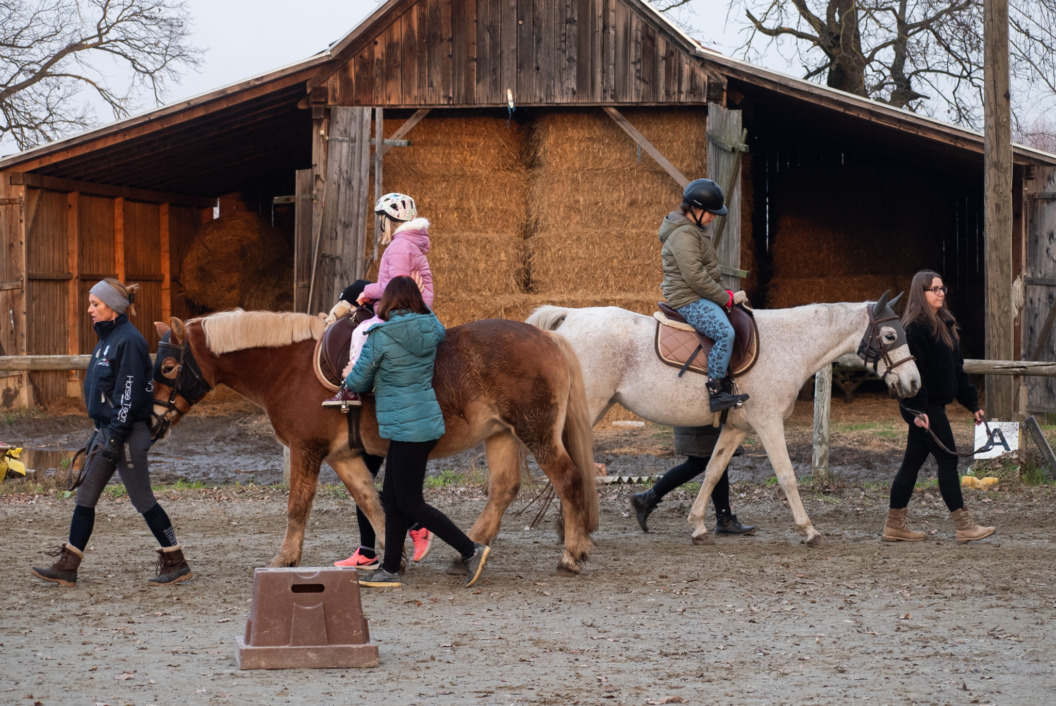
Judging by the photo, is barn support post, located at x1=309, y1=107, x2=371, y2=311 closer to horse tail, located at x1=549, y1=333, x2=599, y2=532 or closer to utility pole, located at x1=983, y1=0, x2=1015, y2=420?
utility pole, located at x1=983, y1=0, x2=1015, y2=420

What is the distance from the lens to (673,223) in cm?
739

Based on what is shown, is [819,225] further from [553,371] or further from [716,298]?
[553,371]

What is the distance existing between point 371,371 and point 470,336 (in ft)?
2.06

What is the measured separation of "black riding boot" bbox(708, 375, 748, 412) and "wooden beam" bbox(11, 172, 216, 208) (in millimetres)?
11585

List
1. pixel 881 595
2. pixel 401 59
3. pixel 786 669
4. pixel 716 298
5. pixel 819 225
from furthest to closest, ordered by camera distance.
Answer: pixel 819 225
pixel 401 59
pixel 716 298
pixel 881 595
pixel 786 669

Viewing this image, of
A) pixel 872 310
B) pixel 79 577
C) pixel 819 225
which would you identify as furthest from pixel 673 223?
pixel 819 225

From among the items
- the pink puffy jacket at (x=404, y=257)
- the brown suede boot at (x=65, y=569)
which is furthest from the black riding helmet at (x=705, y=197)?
the brown suede boot at (x=65, y=569)

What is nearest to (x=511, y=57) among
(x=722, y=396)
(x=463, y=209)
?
(x=463, y=209)

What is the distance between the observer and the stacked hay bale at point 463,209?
14.0 m

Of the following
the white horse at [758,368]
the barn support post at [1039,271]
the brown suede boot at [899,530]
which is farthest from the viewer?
the barn support post at [1039,271]

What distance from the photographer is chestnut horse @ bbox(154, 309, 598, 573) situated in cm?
620

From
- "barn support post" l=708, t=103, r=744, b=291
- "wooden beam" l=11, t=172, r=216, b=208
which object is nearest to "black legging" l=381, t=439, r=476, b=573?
"barn support post" l=708, t=103, r=744, b=291

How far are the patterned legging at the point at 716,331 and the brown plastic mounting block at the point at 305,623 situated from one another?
10.8ft

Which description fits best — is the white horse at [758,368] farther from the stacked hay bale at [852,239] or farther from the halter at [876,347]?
the stacked hay bale at [852,239]
